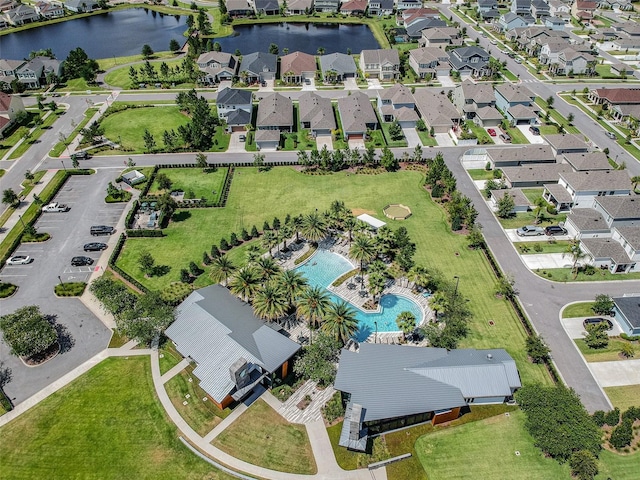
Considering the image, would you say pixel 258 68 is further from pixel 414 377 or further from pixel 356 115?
pixel 414 377

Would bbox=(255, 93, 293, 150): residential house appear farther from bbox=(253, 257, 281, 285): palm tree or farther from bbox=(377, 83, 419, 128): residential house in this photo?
bbox=(253, 257, 281, 285): palm tree

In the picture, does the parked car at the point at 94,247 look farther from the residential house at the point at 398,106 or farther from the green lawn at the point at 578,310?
the green lawn at the point at 578,310

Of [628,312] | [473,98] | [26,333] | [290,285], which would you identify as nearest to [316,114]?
[473,98]

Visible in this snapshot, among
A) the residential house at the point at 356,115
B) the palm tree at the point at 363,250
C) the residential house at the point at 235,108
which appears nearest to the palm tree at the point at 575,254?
the palm tree at the point at 363,250

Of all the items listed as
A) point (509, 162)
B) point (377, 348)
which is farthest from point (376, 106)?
point (377, 348)

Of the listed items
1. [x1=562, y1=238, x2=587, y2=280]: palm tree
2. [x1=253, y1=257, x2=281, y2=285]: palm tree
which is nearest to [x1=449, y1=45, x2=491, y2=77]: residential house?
[x1=562, y1=238, x2=587, y2=280]: palm tree

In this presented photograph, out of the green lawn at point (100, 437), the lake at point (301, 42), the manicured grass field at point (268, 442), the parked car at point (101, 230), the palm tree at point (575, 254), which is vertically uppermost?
the lake at point (301, 42)
